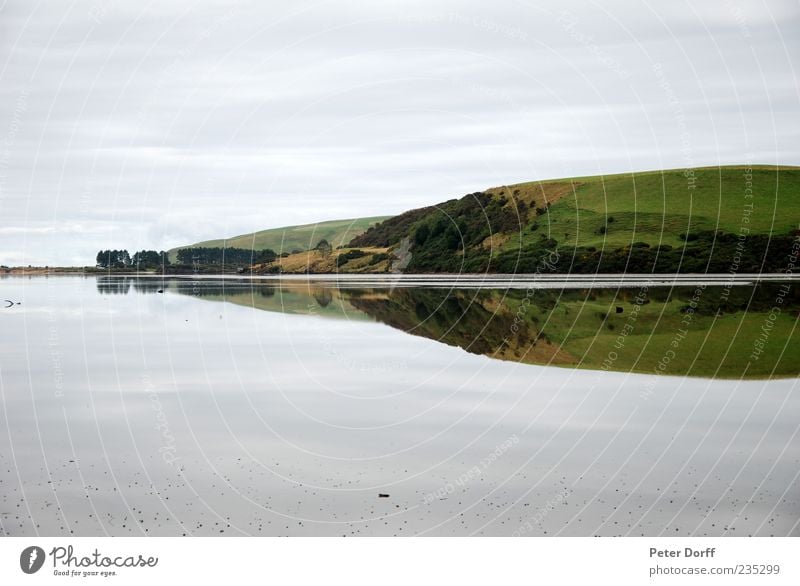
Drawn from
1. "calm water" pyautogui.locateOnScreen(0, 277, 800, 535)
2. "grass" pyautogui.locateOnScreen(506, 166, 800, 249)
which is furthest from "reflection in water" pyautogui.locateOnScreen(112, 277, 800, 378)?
"grass" pyautogui.locateOnScreen(506, 166, 800, 249)

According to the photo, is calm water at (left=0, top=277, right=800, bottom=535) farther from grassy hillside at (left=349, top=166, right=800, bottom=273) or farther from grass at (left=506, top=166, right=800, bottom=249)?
grass at (left=506, top=166, right=800, bottom=249)

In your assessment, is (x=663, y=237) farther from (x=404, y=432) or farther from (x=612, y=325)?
(x=404, y=432)

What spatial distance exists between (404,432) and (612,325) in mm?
29365

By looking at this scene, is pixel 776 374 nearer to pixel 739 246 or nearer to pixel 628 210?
pixel 739 246

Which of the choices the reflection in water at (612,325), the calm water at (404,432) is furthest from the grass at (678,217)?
the calm water at (404,432)

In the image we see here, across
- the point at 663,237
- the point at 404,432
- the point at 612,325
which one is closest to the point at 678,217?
the point at 663,237

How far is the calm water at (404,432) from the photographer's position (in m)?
16.2

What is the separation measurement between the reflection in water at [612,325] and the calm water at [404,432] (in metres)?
0.32

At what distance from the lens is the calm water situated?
1625 centimetres

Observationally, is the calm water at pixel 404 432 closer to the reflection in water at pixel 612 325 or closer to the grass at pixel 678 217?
the reflection in water at pixel 612 325

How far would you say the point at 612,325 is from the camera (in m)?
50.4

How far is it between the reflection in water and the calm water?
320mm

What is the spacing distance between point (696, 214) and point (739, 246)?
91.6 ft

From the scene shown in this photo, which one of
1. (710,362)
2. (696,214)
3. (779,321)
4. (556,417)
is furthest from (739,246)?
(556,417)
